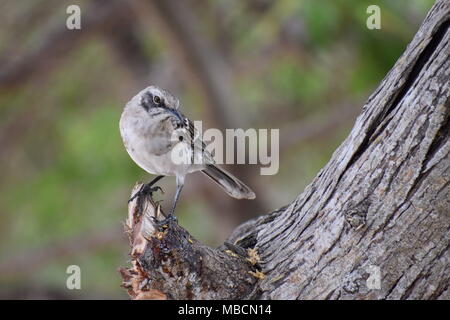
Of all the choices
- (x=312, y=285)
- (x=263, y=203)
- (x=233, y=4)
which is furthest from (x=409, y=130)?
(x=233, y=4)

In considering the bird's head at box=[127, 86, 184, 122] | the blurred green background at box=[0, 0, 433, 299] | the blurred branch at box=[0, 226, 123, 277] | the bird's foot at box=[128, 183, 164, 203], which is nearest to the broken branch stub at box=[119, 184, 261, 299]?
the bird's foot at box=[128, 183, 164, 203]

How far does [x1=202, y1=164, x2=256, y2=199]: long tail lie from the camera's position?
16.8 feet

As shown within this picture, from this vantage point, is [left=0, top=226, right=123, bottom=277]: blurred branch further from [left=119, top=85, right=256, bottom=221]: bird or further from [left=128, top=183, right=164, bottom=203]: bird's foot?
[left=128, top=183, right=164, bottom=203]: bird's foot

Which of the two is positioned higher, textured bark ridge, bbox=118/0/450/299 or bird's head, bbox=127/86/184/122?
bird's head, bbox=127/86/184/122

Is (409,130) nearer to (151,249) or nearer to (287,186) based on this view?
(151,249)

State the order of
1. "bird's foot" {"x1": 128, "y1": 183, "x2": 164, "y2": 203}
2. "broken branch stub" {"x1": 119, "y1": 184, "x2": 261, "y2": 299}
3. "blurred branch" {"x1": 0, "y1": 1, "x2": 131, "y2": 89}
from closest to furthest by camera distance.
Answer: "broken branch stub" {"x1": 119, "y1": 184, "x2": 261, "y2": 299}
"bird's foot" {"x1": 128, "y1": 183, "x2": 164, "y2": 203}
"blurred branch" {"x1": 0, "y1": 1, "x2": 131, "y2": 89}

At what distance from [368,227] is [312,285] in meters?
0.39

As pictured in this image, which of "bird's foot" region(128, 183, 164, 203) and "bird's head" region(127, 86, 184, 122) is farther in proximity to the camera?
"bird's head" region(127, 86, 184, 122)

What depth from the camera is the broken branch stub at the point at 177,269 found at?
344 centimetres

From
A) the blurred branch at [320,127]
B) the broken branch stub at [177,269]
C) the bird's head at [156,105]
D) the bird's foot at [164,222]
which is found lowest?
the broken branch stub at [177,269]

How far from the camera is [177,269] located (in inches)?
135

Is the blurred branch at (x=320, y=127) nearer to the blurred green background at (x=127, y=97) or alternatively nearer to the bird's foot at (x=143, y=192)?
the blurred green background at (x=127, y=97)

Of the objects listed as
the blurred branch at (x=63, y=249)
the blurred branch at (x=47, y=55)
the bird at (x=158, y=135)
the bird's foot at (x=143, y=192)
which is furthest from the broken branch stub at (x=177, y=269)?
the blurred branch at (x=63, y=249)

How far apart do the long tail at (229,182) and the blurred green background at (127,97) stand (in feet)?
7.07
